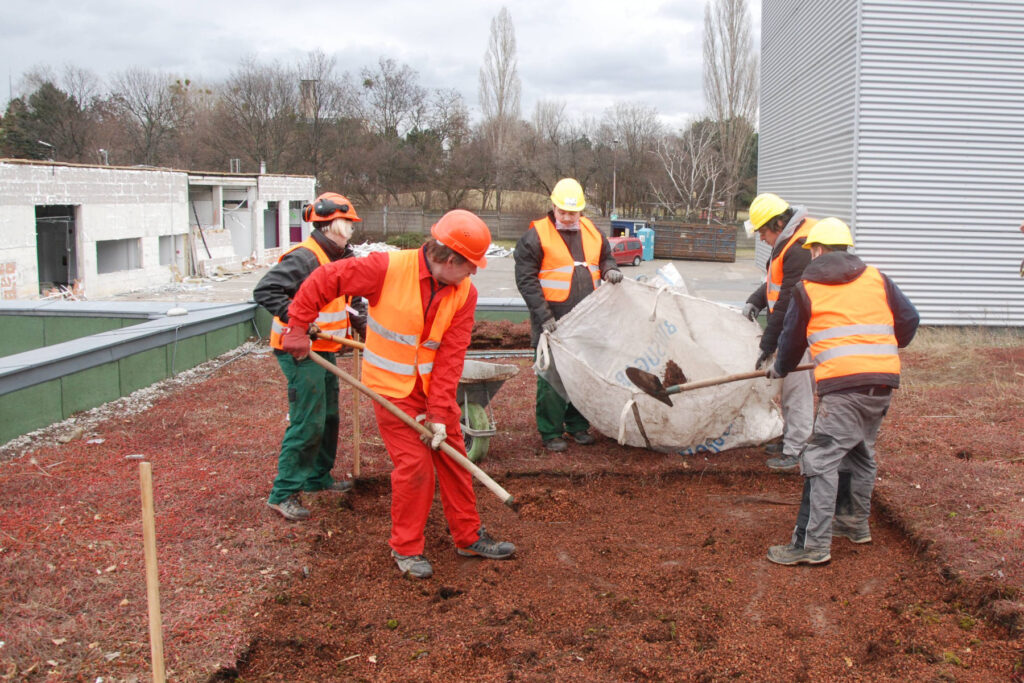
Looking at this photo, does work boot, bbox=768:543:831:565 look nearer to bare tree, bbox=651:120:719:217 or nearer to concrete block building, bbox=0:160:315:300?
concrete block building, bbox=0:160:315:300

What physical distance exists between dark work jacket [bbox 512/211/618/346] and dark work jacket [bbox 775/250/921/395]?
1669 mm

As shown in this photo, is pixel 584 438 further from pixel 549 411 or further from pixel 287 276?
pixel 287 276

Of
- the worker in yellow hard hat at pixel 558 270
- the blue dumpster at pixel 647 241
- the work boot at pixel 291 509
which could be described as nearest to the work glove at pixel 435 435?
the work boot at pixel 291 509

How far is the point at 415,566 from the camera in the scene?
3.77 m

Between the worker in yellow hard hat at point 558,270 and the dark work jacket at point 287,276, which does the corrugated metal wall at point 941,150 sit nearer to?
the worker in yellow hard hat at point 558,270

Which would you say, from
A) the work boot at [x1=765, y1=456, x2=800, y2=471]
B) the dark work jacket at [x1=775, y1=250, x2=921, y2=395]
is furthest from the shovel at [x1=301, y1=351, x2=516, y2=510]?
the work boot at [x1=765, y1=456, x2=800, y2=471]

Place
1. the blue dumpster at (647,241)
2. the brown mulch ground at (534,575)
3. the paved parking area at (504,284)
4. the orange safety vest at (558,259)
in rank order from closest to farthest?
the brown mulch ground at (534,575), the orange safety vest at (558,259), the paved parking area at (504,284), the blue dumpster at (647,241)

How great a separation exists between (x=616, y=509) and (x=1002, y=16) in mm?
10586

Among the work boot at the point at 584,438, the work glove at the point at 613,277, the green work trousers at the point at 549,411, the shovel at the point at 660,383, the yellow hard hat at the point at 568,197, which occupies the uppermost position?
the yellow hard hat at the point at 568,197

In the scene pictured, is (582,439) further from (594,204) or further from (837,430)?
(594,204)

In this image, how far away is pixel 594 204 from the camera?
4488 centimetres

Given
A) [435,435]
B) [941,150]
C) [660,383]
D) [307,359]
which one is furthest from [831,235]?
[941,150]

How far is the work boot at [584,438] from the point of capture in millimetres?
5770

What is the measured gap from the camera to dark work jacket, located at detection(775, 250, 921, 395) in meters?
3.78
